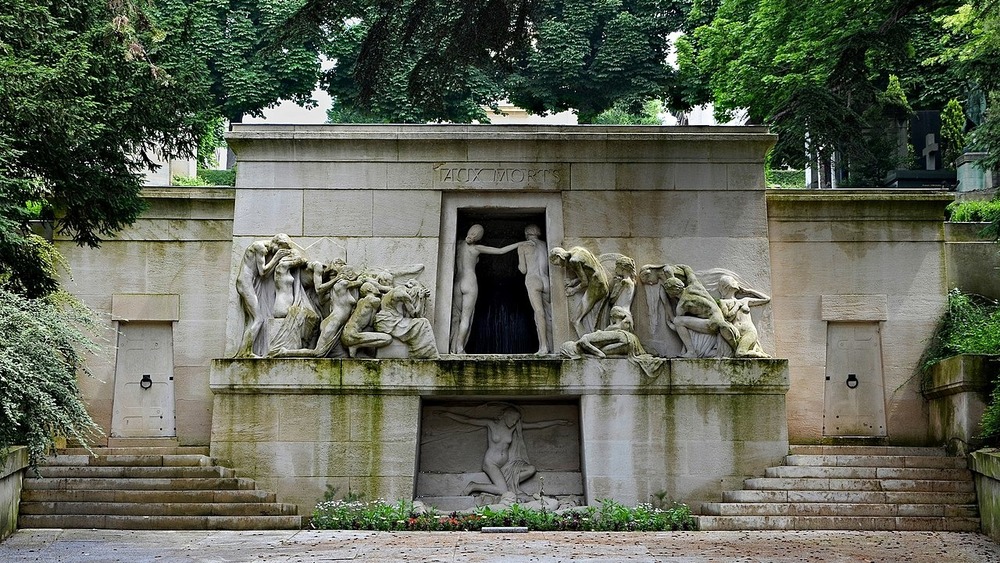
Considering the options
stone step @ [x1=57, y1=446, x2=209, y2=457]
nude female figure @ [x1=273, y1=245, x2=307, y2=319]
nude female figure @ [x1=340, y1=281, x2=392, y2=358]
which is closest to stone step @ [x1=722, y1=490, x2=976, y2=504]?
nude female figure @ [x1=340, y1=281, x2=392, y2=358]

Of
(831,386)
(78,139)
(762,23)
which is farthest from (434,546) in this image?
(762,23)

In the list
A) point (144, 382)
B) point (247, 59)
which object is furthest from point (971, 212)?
point (247, 59)

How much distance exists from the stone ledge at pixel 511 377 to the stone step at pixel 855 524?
201cm

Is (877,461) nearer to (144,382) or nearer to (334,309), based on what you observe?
(334,309)

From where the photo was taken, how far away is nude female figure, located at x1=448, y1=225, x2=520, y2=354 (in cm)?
1816

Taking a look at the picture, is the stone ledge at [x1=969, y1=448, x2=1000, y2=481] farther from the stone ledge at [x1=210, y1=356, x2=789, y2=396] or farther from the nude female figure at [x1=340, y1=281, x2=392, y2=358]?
the nude female figure at [x1=340, y1=281, x2=392, y2=358]

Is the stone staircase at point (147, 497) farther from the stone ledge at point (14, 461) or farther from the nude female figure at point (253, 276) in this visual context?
the nude female figure at point (253, 276)

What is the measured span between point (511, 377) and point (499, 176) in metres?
3.21

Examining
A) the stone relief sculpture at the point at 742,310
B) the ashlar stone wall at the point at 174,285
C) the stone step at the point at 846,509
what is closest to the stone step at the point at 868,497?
the stone step at the point at 846,509

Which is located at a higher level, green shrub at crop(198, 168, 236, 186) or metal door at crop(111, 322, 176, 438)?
green shrub at crop(198, 168, 236, 186)

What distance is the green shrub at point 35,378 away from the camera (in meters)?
13.0

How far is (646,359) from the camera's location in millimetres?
17234

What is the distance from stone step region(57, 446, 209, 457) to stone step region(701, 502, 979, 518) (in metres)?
7.69

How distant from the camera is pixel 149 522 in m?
15.9
